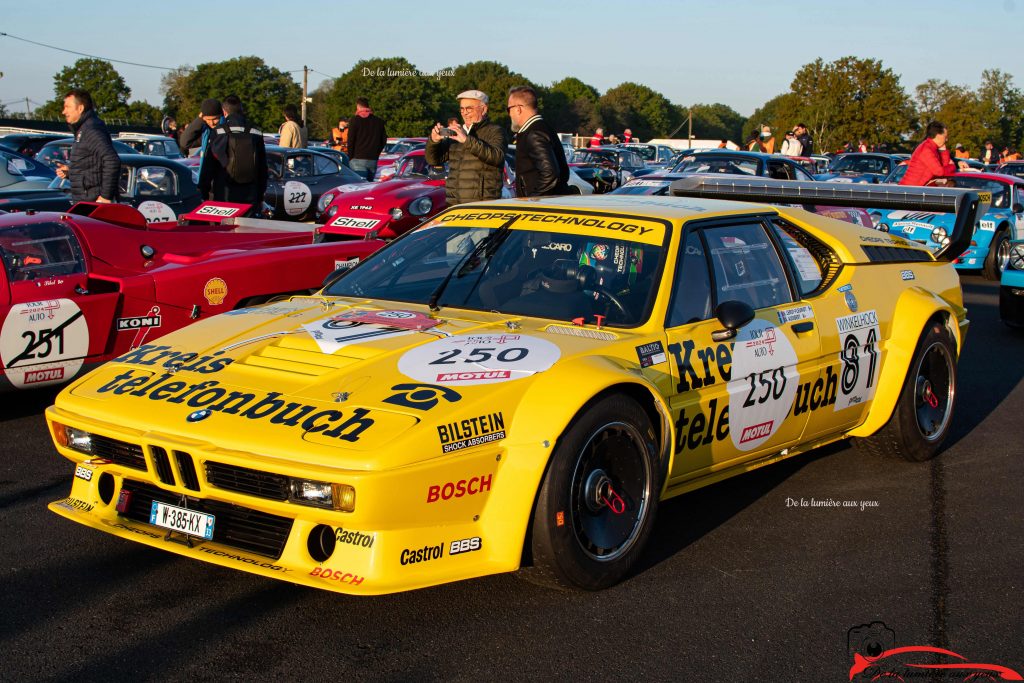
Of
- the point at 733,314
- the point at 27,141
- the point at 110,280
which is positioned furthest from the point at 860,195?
the point at 27,141

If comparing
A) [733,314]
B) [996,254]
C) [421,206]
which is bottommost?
[996,254]

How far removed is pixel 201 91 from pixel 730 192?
343 feet

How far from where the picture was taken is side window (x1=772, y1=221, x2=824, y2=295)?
5.27 m

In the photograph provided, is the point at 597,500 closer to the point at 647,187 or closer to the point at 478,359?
the point at 478,359

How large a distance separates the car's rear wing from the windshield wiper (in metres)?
1.90

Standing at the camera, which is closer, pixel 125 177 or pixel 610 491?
pixel 610 491

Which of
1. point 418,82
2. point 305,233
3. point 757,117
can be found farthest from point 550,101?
point 305,233

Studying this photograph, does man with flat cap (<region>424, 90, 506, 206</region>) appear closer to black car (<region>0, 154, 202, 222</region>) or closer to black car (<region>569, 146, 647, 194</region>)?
black car (<region>0, 154, 202, 222</region>)

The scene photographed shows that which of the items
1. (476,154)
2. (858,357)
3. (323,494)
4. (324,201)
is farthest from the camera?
(324,201)

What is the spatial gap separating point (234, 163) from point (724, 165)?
28.6ft

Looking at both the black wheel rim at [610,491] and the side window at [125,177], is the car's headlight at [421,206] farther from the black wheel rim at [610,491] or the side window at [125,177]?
the black wheel rim at [610,491]

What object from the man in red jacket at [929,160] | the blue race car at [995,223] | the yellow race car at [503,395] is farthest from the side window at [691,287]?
the blue race car at [995,223]

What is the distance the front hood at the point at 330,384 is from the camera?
11.4 ft

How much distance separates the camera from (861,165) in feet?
77.7
